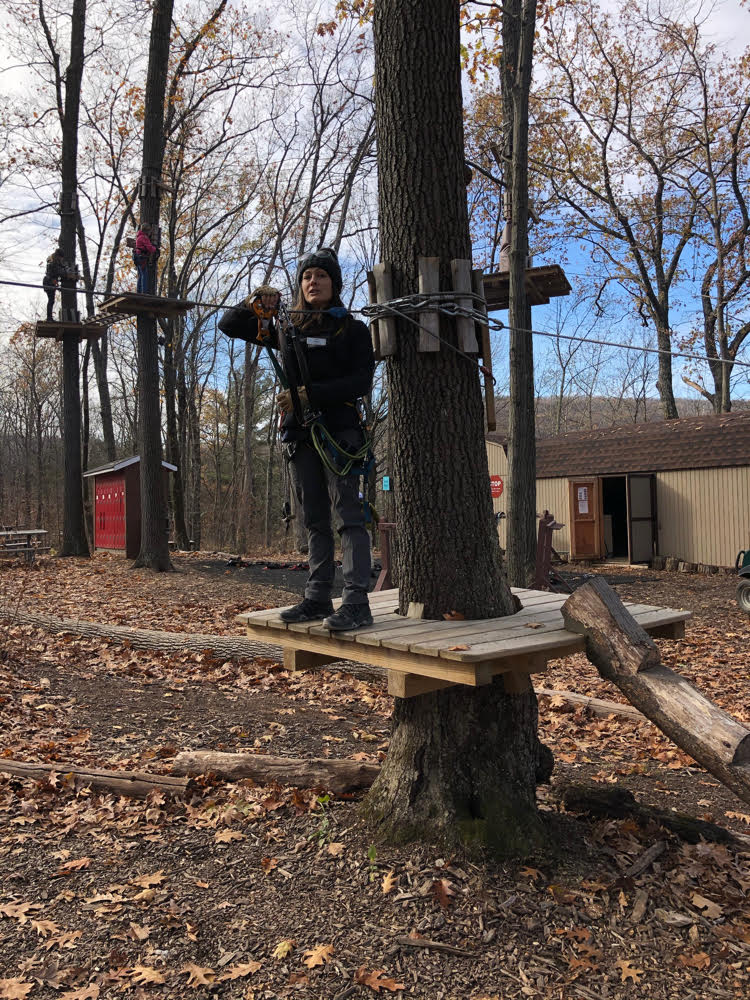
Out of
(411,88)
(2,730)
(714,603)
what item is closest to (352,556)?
(411,88)

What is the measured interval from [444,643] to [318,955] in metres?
1.35

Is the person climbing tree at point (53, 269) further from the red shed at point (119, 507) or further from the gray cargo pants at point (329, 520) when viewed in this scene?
the gray cargo pants at point (329, 520)

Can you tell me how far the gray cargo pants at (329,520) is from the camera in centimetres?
377

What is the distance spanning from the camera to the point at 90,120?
26312 millimetres

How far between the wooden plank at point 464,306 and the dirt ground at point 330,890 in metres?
2.45

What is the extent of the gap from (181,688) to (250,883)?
380cm

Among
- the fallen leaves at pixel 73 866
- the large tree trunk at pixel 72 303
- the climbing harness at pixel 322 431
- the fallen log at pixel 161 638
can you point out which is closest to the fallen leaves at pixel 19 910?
the fallen leaves at pixel 73 866

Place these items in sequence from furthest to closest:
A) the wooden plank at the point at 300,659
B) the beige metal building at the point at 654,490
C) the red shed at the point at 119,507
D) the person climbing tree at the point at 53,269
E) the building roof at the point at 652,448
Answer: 1. the building roof at the point at 652,448
2. the red shed at the point at 119,507
3. the beige metal building at the point at 654,490
4. the person climbing tree at the point at 53,269
5. the wooden plank at the point at 300,659

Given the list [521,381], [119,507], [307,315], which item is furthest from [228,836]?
[119,507]

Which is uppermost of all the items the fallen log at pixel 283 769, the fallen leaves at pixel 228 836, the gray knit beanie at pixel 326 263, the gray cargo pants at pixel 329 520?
the gray knit beanie at pixel 326 263

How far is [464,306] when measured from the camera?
3.67 m

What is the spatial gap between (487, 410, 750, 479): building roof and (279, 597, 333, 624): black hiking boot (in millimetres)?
17116

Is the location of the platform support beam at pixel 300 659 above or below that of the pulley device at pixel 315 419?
below

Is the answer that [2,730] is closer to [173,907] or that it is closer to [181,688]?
[181,688]
